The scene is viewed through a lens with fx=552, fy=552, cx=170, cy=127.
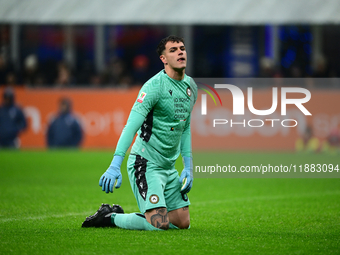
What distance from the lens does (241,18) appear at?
54.6 feet

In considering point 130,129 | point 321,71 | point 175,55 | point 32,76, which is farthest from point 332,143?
point 130,129

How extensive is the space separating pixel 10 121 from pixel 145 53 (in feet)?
25.1

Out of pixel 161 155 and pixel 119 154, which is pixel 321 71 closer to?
pixel 161 155

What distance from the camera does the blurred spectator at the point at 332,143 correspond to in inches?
566

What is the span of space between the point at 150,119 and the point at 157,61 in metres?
15.3

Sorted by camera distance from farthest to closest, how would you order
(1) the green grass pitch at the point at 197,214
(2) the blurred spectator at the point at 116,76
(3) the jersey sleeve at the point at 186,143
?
(2) the blurred spectator at the point at 116,76 < (3) the jersey sleeve at the point at 186,143 < (1) the green grass pitch at the point at 197,214

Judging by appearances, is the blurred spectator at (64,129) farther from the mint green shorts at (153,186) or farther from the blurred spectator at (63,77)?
the mint green shorts at (153,186)

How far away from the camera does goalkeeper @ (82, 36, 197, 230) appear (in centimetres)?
A: 552

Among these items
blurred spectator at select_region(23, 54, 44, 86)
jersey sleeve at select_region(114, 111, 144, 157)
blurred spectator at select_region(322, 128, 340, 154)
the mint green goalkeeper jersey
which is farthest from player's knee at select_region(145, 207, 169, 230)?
blurred spectator at select_region(23, 54, 44, 86)

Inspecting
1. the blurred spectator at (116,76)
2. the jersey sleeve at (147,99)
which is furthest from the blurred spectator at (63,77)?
the jersey sleeve at (147,99)

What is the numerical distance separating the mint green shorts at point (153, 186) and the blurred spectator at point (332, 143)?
9.43 metres

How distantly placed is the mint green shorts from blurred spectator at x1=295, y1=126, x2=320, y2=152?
9.13m

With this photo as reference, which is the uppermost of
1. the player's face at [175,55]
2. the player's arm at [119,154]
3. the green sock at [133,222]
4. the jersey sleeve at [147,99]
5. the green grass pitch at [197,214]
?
the player's face at [175,55]

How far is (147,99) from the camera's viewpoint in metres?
5.45
